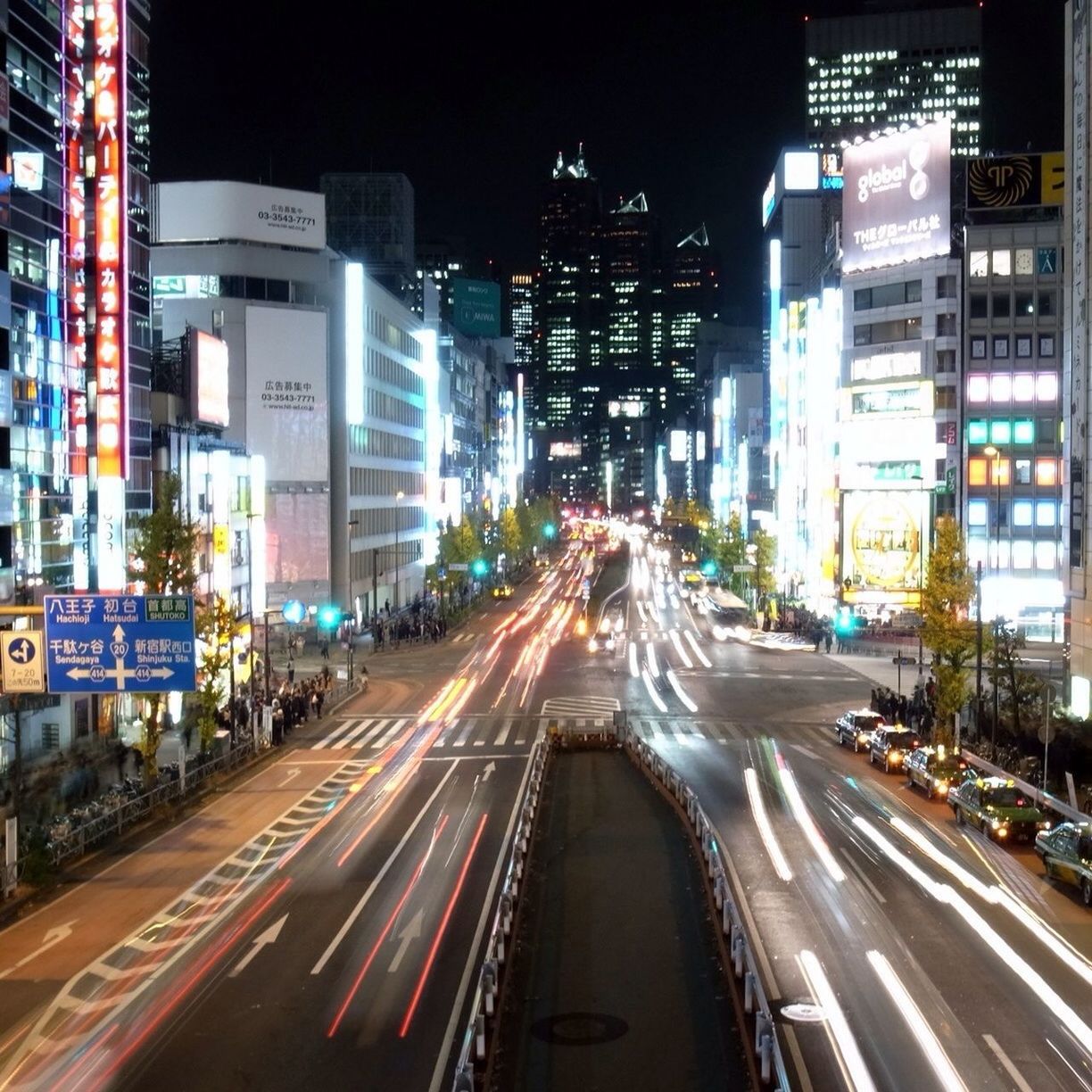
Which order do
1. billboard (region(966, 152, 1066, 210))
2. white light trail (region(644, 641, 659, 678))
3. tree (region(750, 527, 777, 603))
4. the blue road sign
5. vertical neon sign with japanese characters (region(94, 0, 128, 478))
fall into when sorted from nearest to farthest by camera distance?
the blue road sign < vertical neon sign with japanese characters (region(94, 0, 128, 478)) < white light trail (region(644, 641, 659, 678)) < billboard (region(966, 152, 1066, 210)) < tree (region(750, 527, 777, 603))

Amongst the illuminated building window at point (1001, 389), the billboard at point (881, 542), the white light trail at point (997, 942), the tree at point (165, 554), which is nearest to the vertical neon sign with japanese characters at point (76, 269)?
the tree at point (165, 554)

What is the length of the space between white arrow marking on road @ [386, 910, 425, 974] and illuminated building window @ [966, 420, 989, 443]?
6926 centimetres

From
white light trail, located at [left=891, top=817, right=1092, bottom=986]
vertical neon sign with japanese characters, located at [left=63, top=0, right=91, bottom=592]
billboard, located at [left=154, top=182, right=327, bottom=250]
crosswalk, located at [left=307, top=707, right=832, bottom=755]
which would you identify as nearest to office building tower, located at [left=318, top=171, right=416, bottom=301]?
billboard, located at [left=154, top=182, right=327, bottom=250]

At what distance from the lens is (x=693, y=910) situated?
24094 mm

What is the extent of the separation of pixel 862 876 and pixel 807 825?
18.1ft

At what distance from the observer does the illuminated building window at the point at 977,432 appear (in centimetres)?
8475

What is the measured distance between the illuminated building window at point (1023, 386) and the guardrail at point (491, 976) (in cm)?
6444

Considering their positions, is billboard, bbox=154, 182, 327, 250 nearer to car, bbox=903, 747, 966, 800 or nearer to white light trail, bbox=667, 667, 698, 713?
white light trail, bbox=667, 667, 698, 713

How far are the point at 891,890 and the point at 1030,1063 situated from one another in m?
9.12

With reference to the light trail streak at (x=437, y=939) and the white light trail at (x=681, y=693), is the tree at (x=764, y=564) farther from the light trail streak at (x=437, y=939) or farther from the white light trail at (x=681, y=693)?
the light trail streak at (x=437, y=939)

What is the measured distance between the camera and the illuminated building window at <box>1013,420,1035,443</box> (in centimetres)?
8375

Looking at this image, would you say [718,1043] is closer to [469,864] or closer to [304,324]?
[469,864]

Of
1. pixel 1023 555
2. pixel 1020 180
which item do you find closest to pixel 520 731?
pixel 1023 555

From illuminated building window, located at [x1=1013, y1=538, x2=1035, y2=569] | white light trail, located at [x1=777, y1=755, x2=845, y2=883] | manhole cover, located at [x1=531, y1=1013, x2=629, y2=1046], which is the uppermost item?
illuminated building window, located at [x1=1013, y1=538, x2=1035, y2=569]
